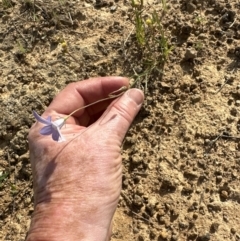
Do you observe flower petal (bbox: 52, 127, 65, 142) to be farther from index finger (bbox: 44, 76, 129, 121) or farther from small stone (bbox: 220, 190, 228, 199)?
Answer: small stone (bbox: 220, 190, 228, 199)

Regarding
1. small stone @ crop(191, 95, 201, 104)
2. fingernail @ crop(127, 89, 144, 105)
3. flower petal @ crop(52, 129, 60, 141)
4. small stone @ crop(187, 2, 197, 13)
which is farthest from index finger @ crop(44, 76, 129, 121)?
small stone @ crop(187, 2, 197, 13)

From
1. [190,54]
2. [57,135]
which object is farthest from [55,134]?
[190,54]

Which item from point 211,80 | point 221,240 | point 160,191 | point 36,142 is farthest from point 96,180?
point 211,80

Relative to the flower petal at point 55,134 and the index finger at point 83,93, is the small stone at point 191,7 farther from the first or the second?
the flower petal at point 55,134

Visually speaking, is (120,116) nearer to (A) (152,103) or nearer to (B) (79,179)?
(B) (79,179)

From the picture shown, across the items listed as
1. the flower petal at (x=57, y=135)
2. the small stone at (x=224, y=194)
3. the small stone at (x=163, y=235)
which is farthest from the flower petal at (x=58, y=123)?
the small stone at (x=224, y=194)

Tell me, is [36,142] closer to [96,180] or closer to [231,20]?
[96,180]
